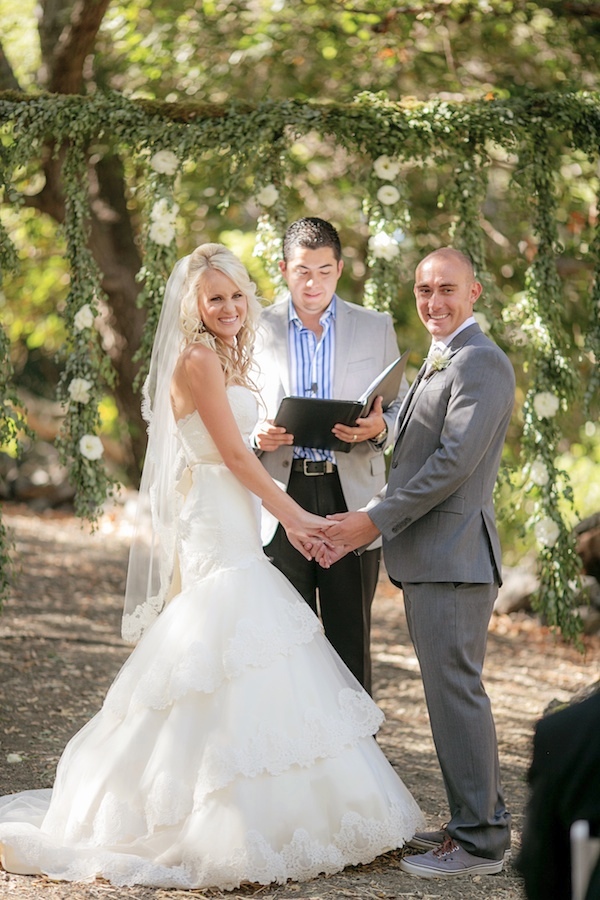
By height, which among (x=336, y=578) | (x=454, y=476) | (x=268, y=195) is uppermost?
(x=268, y=195)

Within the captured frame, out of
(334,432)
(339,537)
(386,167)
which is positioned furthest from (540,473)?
(339,537)

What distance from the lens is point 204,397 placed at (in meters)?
3.66

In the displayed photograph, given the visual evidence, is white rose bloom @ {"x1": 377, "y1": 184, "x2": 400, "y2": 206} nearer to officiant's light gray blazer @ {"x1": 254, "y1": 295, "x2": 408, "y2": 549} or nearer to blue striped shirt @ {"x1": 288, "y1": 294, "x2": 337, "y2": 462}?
officiant's light gray blazer @ {"x1": 254, "y1": 295, "x2": 408, "y2": 549}

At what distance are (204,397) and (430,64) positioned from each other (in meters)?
6.09

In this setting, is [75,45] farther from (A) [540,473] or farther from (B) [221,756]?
(B) [221,756]

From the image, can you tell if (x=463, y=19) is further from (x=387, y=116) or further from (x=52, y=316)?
(x=52, y=316)

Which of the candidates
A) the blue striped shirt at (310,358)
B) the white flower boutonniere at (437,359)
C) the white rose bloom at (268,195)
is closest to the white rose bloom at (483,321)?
the white rose bloom at (268,195)

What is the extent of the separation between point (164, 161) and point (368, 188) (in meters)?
1.07

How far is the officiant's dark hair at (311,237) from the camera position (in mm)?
4215

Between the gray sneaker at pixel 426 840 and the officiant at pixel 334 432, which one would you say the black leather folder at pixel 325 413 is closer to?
the officiant at pixel 334 432

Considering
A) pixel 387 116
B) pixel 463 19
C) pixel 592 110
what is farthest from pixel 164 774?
pixel 463 19

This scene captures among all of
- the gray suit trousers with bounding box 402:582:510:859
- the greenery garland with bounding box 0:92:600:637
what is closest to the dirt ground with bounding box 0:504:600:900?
the gray suit trousers with bounding box 402:582:510:859

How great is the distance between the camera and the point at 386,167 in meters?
5.55

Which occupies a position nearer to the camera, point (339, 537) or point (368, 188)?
point (339, 537)
